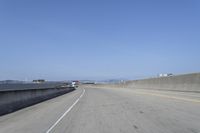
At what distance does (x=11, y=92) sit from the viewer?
23312 mm

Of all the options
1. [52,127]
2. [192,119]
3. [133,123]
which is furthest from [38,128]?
[192,119]

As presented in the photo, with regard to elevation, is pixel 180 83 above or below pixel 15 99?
above

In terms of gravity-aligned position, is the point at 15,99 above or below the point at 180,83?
below

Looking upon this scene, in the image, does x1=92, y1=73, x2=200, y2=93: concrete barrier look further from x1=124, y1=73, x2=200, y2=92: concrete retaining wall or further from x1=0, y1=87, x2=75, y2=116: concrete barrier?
x1=0, y1=87, x2=75, y2=116: concrete barrier

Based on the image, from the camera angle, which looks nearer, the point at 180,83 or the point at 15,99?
the point at 15,99

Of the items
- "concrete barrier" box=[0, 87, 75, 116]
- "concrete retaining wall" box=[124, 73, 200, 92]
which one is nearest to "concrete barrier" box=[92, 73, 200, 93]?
"concrete retaining wall" box=[124, 73, 200, 92]

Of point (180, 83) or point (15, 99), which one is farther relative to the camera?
point (180, 83)

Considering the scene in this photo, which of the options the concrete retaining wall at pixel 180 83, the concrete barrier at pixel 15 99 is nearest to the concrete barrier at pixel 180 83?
the concrete retaining wall at pixel 180 83

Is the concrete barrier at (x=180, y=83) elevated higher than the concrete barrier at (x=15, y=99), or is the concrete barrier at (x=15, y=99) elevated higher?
the concrete barrier at (x=180, y=83)

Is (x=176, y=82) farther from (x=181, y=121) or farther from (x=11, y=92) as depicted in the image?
(x=181, y=121)

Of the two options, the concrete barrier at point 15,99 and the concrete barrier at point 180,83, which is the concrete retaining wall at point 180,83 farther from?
the concrete barrier at point 15,99

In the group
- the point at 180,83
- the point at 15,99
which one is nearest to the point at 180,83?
the point at 180,83

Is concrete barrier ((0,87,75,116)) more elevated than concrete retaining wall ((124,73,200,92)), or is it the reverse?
concrete retaining wall ((124,73,200,92))

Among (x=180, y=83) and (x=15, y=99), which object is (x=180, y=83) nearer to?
(x=180, y=83)
